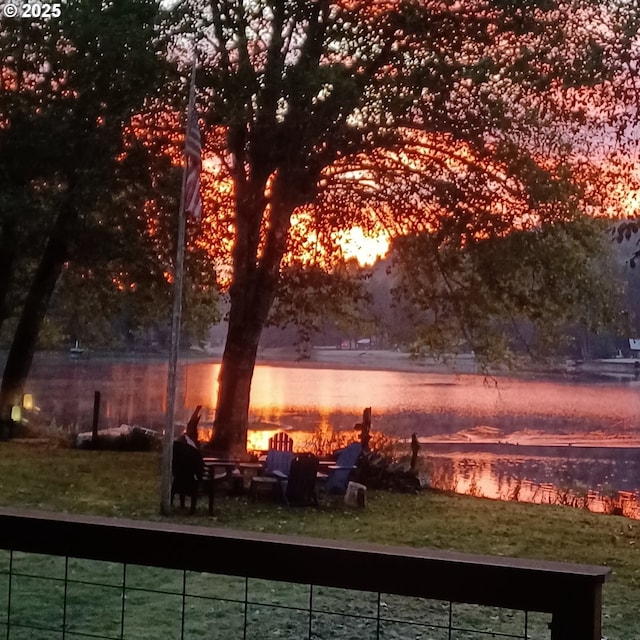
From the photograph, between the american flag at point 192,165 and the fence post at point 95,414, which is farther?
the fence post at point 95,414

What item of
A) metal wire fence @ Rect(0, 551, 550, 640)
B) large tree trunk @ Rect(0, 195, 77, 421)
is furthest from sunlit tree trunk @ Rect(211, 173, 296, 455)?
metal wire fence @ Rect(0, 551, 550, 640)

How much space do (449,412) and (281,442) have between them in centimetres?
75

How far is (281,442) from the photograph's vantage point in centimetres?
396

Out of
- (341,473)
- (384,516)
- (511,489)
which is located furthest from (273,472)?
(511,489)

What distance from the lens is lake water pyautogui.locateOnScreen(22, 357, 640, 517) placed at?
11.5ft

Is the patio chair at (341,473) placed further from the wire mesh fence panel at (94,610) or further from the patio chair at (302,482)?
the wire mesh fence panel at (94,610)

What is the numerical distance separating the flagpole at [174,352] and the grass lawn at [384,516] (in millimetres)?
64

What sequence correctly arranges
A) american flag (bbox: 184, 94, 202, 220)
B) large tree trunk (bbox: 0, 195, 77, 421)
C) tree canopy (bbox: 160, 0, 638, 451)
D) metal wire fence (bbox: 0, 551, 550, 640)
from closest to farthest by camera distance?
metal wire fence (bbox: 0, 551, 550, 640)
tree canopy (bbox: 160, 0, 638, 451)
american flag (bbox: 184, 94, 202, 220)
large tree trunk (bbox: 0, 195, 77, 421)

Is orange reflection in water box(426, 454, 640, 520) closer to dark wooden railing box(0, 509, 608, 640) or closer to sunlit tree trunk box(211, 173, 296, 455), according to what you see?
sunlit tree trunk box(211, 173, 296, 455)

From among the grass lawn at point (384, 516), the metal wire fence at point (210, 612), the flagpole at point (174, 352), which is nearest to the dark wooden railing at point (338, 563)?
the metal wire fence at point (210, 612)

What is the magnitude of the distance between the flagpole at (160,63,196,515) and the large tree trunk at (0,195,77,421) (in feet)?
2.08

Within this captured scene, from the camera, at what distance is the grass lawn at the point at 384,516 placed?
340 centimetres

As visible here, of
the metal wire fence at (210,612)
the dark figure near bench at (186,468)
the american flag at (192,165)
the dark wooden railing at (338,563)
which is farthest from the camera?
the dark figure near bench at (186,468)

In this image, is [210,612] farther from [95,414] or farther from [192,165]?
[192,165]
